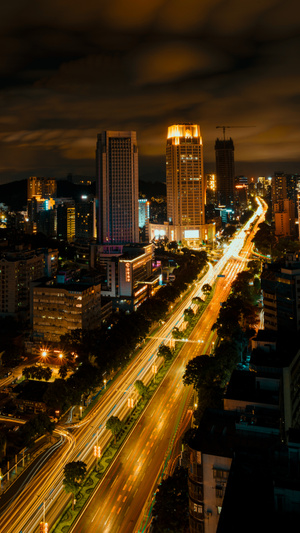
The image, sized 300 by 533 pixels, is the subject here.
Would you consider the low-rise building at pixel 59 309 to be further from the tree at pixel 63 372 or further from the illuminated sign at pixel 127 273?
the illuminated sign at pixel 127 273

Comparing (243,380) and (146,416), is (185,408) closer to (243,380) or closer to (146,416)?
(146,416)

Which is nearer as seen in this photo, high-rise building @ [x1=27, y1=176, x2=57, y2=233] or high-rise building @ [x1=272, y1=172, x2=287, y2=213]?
high-rise building @ [x1=27, y1=176, x2=57, y2=233]

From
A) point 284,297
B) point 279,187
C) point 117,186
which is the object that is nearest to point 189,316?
point 284,297

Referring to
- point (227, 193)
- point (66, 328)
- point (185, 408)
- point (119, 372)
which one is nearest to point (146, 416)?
point (185, 408)

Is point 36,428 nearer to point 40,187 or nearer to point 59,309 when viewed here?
point 59,309

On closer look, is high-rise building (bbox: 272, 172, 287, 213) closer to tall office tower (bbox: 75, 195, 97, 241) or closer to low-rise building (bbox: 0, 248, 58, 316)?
tall office tower (bbox: 75, 195, 97, 241)

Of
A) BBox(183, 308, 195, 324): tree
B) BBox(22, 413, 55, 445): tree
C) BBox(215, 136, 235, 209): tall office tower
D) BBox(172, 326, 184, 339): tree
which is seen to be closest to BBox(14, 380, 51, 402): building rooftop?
BBox(22, 413, 55, 445): tree
